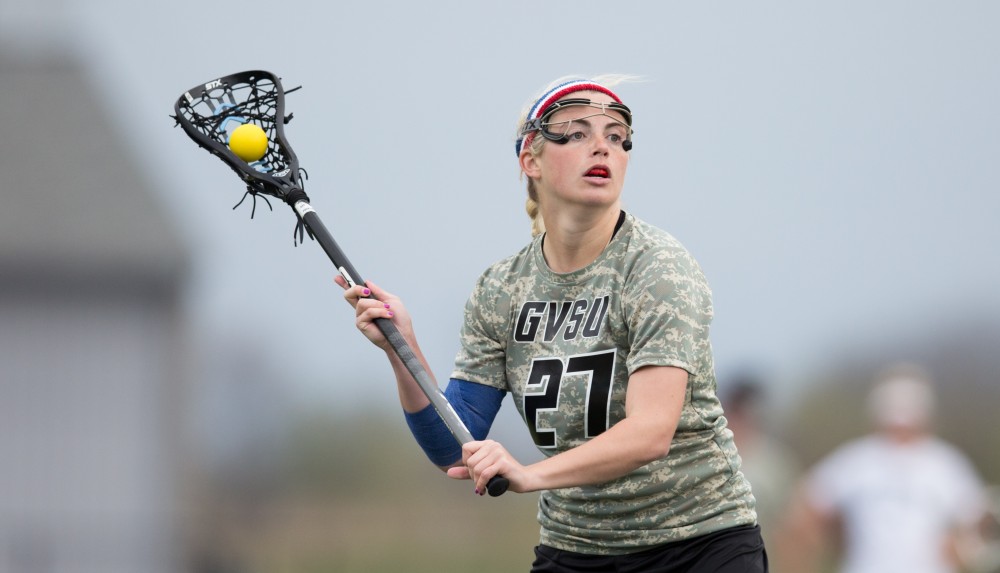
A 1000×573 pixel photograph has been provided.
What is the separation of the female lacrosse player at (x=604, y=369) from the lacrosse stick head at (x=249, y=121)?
401 mm

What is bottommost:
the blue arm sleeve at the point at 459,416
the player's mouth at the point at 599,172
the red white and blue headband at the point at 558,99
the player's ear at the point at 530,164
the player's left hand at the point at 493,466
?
the player's left hand at the point at 493,466

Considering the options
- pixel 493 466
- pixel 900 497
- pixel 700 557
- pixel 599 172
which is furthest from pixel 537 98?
pixel 900 497

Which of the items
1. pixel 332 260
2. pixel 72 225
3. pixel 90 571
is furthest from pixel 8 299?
pixel 332 260

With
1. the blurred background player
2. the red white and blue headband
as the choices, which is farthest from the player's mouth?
the blurred background player

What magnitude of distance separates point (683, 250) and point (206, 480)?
481 inches

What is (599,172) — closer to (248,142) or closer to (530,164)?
(530,164)

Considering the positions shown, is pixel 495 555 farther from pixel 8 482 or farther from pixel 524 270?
pixel 524 270

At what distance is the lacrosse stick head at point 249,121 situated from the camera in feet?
11.6

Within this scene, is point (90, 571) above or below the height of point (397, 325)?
above

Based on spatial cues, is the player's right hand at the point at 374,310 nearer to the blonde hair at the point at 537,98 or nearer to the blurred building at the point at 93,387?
the blonde hair at the point at 537,98

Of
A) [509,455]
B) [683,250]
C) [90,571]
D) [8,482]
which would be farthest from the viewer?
[8,482]

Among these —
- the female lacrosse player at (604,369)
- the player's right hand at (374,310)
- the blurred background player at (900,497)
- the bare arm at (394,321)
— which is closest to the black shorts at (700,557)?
the female lacrosse player at (604,369)

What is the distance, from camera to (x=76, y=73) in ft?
51.4

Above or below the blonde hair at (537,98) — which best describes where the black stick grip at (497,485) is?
below
